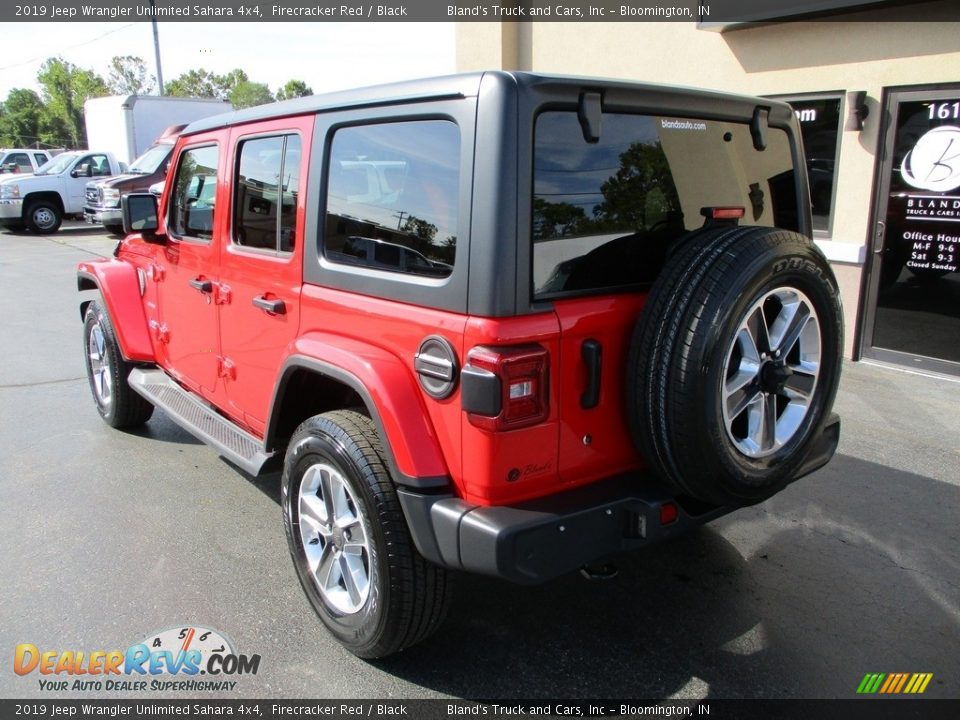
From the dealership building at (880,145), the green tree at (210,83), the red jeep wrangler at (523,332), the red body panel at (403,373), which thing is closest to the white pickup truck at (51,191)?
the dealership building at (880,145)

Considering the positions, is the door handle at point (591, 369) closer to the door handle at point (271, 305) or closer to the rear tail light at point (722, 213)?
the rear tail light at point (722, 213)

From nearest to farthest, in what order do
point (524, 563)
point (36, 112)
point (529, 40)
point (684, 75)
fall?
point (524, 563), point (684, 75), point (529, 40), point (36, 112)

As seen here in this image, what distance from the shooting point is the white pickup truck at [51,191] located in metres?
18.2

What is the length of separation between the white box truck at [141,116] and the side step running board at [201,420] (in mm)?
18364

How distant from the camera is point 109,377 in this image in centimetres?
505

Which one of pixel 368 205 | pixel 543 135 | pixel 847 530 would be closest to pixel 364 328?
pixel 368 205

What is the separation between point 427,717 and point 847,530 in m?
2.44

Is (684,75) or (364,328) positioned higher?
(684,75)

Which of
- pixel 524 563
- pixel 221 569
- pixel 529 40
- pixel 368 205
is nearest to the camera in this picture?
pixel 524 563

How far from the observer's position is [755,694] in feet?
8.55

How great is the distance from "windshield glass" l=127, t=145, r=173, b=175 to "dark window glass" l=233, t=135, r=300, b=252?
46.7ft

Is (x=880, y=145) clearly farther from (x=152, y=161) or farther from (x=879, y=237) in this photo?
(x=152, y=161)

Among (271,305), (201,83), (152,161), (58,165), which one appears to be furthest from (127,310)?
(201,83)

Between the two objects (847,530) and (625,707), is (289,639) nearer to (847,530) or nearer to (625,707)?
(625,707)
